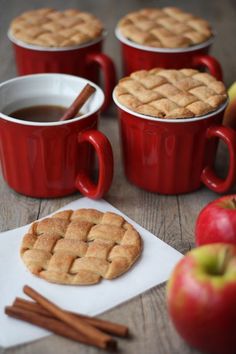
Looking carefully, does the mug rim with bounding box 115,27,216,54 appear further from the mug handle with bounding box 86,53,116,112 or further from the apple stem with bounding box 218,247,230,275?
the apple stem with bounding box 218,247,230,275

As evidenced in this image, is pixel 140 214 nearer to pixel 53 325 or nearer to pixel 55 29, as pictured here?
pixel 53 325

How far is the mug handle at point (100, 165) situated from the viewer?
83cm

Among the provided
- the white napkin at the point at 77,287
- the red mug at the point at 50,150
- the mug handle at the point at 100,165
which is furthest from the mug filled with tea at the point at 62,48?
the white napkin at the point at 77,287

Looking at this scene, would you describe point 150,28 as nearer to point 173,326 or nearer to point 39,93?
point 39,93

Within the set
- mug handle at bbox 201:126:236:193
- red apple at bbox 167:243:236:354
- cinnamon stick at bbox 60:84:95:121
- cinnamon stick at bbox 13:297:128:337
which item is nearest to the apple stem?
red apple at bbox 167:243:236:354

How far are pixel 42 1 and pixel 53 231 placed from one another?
3.21 feet

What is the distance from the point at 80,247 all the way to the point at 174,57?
43 centimetres

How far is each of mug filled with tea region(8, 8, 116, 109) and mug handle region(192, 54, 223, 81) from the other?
14 cm

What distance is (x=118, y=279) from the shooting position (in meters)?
0.72

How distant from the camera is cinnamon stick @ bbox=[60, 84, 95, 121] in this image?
89cm

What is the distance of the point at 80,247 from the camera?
2.47 feet

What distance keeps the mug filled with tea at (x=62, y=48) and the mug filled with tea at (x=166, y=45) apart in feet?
0.14

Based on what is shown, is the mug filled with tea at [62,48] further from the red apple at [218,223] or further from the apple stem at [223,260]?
the apple stem at [223,260]

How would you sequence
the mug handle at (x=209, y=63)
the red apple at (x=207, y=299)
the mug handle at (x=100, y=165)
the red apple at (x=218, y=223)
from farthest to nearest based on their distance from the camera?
the mug handle at (x=209, y=63) < the mug handle at (x=100, y=165) < the red apple at (x=218, y=223) < the red apple at (x=207, y=299)
